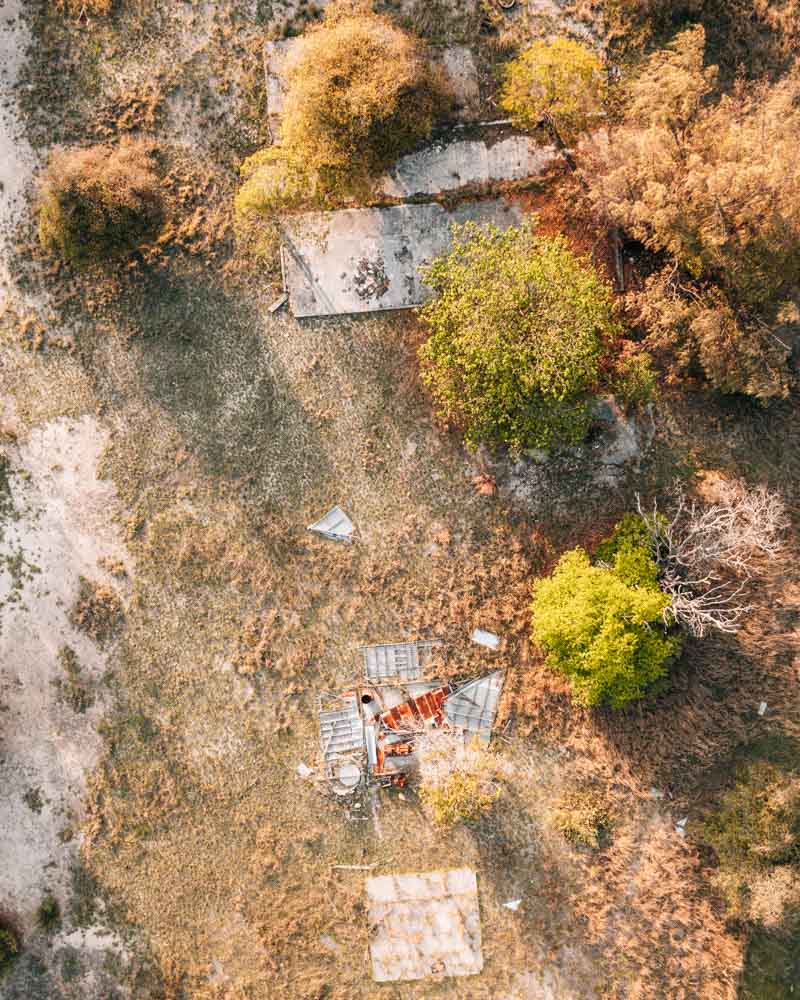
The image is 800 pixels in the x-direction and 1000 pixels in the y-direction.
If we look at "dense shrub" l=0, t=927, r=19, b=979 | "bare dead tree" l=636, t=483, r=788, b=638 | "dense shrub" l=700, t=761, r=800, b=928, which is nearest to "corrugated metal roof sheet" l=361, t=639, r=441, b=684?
"bare dead tree" l=636, t=483, r=788, b=638

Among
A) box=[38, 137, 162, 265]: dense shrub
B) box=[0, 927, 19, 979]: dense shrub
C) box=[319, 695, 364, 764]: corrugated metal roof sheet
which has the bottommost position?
box=[0, 927, 19, 979]: dense shrub

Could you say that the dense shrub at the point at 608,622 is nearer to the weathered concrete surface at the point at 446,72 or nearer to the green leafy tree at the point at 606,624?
the green leafy tree at the point at 606,624

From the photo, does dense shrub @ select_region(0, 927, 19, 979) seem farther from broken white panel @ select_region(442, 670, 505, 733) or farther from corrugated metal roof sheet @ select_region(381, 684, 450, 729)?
broken white panel @ select_region(442, 670, 505, 733)

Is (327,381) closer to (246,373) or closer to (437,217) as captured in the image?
(246,373)

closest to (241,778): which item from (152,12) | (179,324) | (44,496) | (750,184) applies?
(44,496)

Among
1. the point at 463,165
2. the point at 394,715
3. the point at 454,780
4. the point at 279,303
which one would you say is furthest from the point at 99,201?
the point at 454,780

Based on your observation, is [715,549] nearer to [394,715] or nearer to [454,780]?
[454,780]
